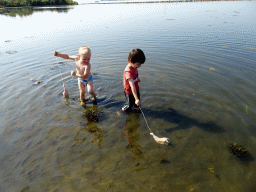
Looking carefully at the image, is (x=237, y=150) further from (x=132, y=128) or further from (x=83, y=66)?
(x=83, y=66)

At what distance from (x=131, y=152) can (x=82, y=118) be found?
2055 millimetres

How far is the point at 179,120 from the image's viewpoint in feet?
16.2

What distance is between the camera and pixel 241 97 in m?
5.77

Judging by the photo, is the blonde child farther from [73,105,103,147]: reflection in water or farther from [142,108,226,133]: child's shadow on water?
[142,108,226,133]: child's shadow on water

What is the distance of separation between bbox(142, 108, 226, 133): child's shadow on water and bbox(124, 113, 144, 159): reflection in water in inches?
19.3

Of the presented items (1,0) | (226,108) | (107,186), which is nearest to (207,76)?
(226,108)

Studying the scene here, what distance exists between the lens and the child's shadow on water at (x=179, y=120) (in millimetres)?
4562

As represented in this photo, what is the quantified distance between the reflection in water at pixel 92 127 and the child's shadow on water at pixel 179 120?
1.63 meters

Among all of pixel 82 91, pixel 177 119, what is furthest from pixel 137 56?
pixel 82 91

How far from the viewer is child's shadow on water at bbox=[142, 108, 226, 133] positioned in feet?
15.0

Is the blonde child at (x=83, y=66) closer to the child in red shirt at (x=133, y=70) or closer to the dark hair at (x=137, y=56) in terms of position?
the child in red shirt at (x=133, y=70)

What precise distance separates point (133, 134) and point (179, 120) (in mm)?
1539

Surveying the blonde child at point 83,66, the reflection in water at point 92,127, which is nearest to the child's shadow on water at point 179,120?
the reflection in water at point 92,127

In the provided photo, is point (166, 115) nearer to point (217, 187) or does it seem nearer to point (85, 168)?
point (217, 187)
